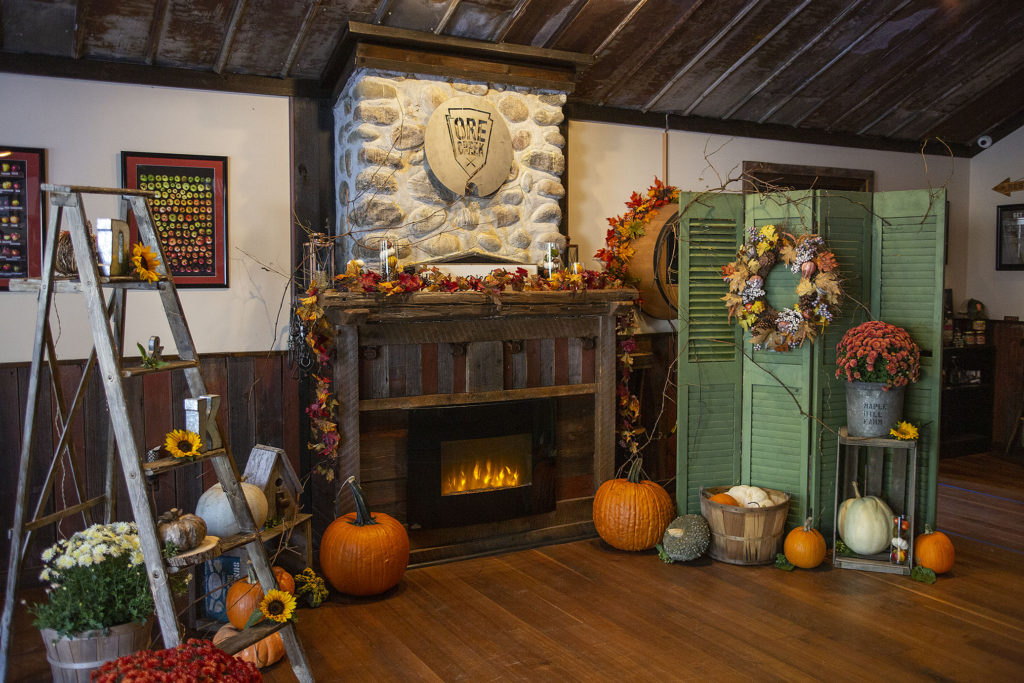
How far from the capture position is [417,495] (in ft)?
14.5

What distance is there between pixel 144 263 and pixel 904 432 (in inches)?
145

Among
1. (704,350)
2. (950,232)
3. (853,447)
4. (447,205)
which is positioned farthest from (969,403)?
(447,205)

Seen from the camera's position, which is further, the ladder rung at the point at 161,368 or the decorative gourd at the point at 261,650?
the decorative gourd at the point at 261,650

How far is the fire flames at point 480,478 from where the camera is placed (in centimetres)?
454

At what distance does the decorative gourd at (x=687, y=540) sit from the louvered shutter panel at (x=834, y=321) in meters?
0.62

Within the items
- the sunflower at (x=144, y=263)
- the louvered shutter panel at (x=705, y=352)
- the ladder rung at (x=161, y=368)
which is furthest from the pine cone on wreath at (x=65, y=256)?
the louvered shutter panel at (x=705, y=352)

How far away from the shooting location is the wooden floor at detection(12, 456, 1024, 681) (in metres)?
3.24

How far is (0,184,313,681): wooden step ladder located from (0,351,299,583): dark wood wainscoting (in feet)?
3.12

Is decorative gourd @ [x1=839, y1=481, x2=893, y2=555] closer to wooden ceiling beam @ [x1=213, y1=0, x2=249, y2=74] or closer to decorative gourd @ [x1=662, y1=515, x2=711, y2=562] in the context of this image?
decorative gourd @ [x1=662, y1=515, x2=711, y2=562]

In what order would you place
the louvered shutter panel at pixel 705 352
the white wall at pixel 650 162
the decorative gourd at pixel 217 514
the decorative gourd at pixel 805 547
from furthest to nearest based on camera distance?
the white wall at pixel 650 162 → the louvered shutter panel at pixel 705 352 → the decorative gourd at pixel 805 547 → the decorative gourd at pixel 217 514

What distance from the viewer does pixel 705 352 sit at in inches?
186

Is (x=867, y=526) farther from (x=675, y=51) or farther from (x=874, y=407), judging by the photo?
(x=675, y=51)

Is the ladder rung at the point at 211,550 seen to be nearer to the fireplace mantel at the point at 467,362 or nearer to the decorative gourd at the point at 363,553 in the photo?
the decorative gourd at the point at 363,553

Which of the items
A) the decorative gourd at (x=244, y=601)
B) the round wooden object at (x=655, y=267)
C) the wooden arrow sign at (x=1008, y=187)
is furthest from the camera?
the wooden arrow sign at (x=1008, y=187)
